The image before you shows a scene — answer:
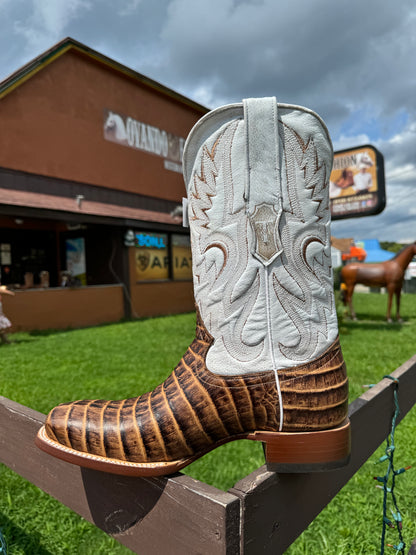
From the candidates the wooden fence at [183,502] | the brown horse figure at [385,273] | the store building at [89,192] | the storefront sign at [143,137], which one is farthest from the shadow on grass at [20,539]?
the storefront sign at [143,137]

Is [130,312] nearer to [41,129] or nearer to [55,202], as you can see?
[55,202]

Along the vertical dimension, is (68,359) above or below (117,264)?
below

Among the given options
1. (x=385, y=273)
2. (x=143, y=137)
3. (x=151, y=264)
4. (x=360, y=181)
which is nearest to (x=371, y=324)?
(x=385, y=273)

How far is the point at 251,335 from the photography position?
2.47 ft

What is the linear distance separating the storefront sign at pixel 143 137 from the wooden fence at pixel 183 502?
9.95 m

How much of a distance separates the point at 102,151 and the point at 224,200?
9.83 meters

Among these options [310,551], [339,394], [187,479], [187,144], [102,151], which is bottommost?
[310,551]

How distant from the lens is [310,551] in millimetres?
1689

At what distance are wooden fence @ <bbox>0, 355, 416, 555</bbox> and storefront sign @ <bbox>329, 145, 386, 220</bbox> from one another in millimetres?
10351

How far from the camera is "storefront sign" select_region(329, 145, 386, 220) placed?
10164 mm

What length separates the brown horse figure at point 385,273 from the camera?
7.97 m

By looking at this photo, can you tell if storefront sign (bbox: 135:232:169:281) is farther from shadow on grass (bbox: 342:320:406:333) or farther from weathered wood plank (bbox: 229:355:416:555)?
weathered wood plank (bbox: 229:355:416:555)

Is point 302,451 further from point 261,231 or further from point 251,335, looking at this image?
point 261,231

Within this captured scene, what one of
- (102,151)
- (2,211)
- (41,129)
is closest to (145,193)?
(102,151)
